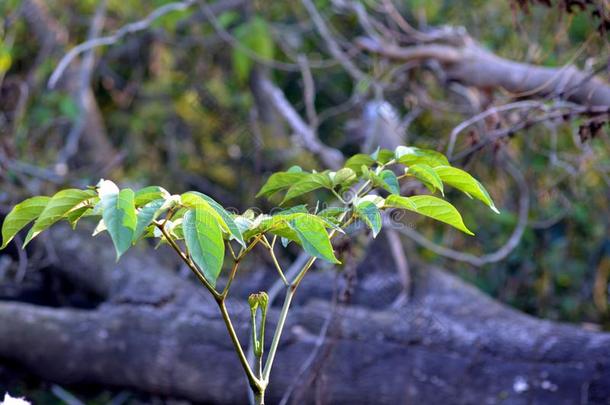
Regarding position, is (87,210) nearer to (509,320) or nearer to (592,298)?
(509,320)

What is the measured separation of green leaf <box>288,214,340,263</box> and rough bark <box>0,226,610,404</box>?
999 millimetres

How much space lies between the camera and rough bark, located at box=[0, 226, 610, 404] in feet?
7.73

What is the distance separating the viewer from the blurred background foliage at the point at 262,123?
411cm

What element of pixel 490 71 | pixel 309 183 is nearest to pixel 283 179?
pixel 309 183

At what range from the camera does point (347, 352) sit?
100 inches

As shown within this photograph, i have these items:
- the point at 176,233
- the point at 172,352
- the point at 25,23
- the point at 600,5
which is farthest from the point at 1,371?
the point at 25,23

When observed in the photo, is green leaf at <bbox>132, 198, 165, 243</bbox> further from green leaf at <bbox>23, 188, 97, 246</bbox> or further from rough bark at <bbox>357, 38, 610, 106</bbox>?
rough bark at <bbox>357, 38, 610, 106</bbox>

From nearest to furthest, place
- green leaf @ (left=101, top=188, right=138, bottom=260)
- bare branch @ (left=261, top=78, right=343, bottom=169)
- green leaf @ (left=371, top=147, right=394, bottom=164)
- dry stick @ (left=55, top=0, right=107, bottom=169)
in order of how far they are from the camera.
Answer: green leaf @ (left=101, top=188, right=138, bottom=260)
green leaf @ (left=371, top=147, right=394, bottom=164)
bare branch @ (left=261, top=78, right=343, bottom=169)
dry stick @ (left=55, top=0, right=107, bottom=169)

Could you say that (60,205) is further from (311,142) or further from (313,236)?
(311,142)

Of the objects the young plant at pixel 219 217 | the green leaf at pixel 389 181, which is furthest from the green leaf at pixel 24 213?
the green leaf at pixel 389 181

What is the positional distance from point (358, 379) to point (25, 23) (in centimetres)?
317

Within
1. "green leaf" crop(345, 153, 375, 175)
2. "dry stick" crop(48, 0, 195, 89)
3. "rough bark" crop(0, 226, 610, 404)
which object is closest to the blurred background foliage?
"dry stick" crop(48, 0, 195, 89)

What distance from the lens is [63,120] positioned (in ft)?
13.1

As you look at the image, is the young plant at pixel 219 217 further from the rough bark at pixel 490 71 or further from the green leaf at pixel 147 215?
the rough bark at pixel 490 71
